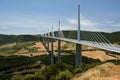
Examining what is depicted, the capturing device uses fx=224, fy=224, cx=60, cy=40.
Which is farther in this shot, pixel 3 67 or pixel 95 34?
pixel 3 67

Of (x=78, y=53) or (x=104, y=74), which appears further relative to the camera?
(x=78, y=53)

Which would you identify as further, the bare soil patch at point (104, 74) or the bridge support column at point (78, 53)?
the bridge support column at point (78, 53)

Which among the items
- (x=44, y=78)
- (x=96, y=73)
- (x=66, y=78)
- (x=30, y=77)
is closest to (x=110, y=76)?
(x=96, y=73)

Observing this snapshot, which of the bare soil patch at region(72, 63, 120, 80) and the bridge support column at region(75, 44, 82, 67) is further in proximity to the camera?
the bridge support column at region(75, 44, 82, 67)

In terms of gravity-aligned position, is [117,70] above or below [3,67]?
above

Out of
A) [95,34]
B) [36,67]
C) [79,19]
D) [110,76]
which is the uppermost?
[79,19]

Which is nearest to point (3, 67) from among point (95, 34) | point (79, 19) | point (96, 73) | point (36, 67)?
point (36, 67)

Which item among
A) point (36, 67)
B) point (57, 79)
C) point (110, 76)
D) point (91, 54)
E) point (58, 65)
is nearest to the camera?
point (110, 76)

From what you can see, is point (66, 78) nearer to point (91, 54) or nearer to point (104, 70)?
point (104, 70)

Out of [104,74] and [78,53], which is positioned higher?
[104,74]

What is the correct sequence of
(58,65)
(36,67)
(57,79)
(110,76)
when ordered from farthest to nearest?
(36,67) → (58,65) → (57,79) → (110,76)
